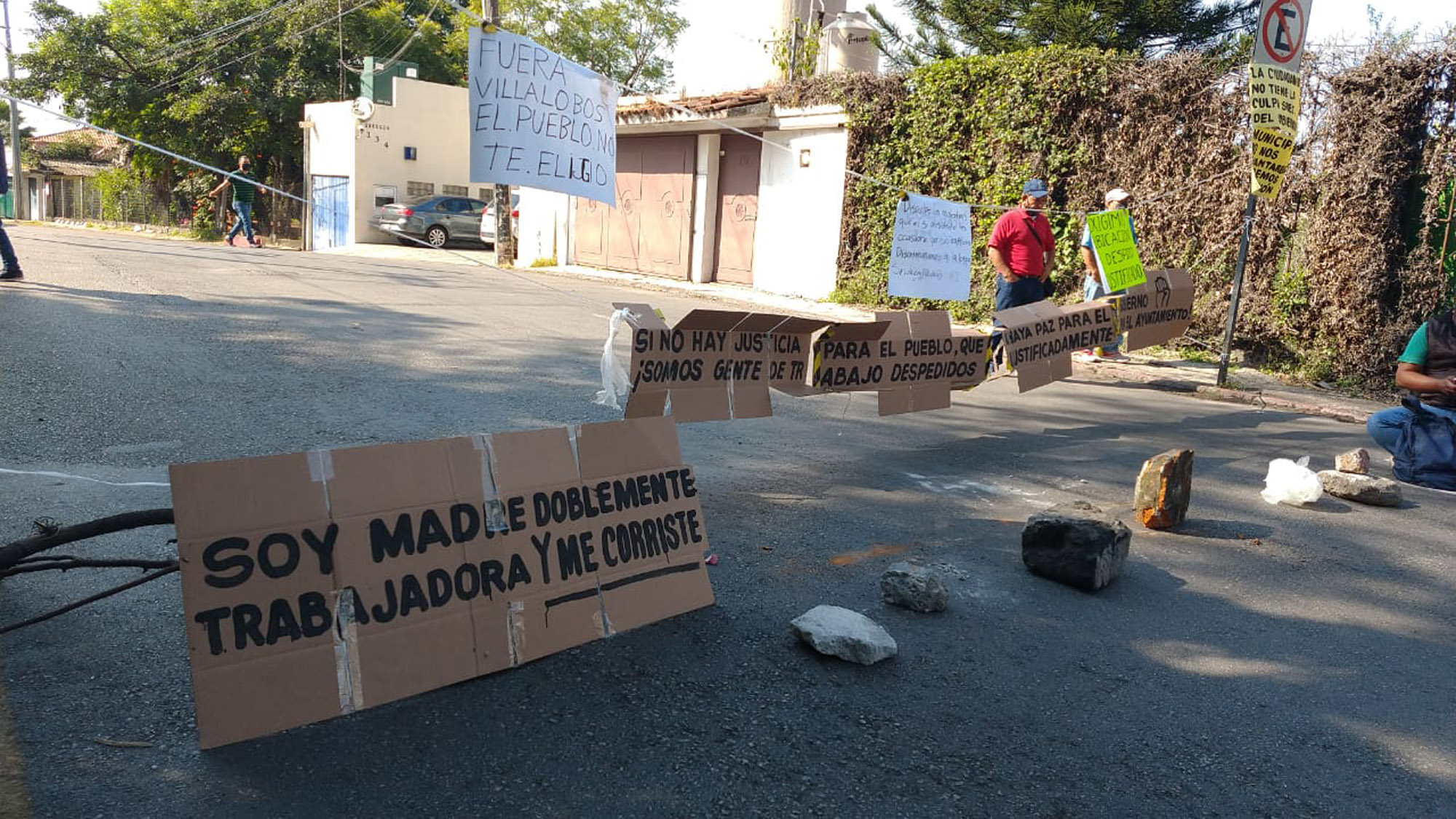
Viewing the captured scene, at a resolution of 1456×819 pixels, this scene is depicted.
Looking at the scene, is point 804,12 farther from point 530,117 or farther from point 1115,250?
point 530,117

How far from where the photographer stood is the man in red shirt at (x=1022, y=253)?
29.3ft

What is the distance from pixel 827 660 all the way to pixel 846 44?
61.8 feet

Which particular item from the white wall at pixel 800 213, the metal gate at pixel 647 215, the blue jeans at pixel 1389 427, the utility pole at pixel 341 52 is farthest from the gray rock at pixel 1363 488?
the utility pole at pixel 341 52

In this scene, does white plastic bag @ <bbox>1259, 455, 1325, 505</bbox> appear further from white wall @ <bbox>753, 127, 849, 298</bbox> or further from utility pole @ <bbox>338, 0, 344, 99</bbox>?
utility pole @ <bbox>338, 0, 344, 99</bbox>

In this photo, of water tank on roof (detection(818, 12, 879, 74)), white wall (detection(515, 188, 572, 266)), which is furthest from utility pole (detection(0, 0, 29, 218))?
water tank on roof (detection(818, 12, 879, 74))

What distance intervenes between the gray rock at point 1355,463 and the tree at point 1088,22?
1770 cm

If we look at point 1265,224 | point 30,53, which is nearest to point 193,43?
point 30,53

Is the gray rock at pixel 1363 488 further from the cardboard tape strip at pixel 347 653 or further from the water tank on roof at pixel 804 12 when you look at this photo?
the water tank on roof at pixel 804 12

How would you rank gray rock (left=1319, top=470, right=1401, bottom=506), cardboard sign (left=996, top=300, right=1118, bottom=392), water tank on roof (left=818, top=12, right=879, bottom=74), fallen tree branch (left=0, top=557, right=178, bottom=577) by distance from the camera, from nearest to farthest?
fallen tree branch (left=0, top=557, right=178, bottom=577) < gray rock (left=1319, top=470, right=1401, bottom=506) < cardboard sign (left=996, top=300, right=1118, bottom=392) < water tank on roof (left=818, top=12, right=879, bottom=74)

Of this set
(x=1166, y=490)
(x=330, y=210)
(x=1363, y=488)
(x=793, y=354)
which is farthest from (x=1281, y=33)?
(x=330, y=210)

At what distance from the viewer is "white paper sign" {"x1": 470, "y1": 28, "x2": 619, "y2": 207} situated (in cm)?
555

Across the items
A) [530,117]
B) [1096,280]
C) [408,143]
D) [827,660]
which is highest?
[408,143]

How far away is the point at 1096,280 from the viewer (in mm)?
10461

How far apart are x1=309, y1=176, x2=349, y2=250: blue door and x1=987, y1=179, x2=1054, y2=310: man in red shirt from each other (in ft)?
89.0
